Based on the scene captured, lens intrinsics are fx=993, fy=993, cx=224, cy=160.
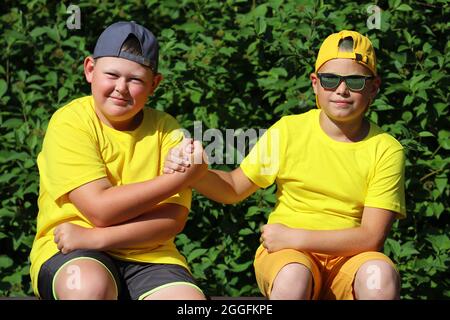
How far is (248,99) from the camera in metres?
5.16

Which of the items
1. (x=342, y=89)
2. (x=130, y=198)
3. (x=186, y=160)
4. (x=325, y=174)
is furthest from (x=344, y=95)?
(x=130, y=198)

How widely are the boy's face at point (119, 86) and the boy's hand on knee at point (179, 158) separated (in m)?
0.24

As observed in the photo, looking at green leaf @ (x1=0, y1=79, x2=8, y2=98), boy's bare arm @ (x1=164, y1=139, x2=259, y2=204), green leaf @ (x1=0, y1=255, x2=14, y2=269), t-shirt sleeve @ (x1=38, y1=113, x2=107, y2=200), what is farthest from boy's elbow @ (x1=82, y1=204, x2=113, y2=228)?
green leaf @ (x1=0, y1=79, x2=8, y2=98)

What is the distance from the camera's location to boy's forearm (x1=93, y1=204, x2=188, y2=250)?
3.64m

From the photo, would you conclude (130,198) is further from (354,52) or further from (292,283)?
(354,52)

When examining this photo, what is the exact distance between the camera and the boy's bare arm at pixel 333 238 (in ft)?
12.2

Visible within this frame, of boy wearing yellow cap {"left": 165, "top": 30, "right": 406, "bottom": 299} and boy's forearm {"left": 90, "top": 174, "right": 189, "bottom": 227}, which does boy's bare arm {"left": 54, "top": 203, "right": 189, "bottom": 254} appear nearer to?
boy's forearm {"left": 90, "top": 174, "right": 189, "bottom": 227}

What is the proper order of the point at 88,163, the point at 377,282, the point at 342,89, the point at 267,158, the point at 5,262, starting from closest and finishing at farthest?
the point at 377,282
the point at 88,163
the point at 342,89
the point at 267,158
the point at 5,262

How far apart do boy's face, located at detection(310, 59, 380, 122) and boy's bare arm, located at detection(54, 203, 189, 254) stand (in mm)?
704

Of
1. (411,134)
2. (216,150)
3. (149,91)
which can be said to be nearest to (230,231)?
(216,150)

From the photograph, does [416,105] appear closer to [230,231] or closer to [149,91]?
[230,231]

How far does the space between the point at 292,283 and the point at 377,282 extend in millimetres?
311

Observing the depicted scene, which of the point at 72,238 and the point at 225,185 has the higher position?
the point at 225,185

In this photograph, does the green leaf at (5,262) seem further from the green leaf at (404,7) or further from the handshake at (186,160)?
the green leaf at (404,7)
